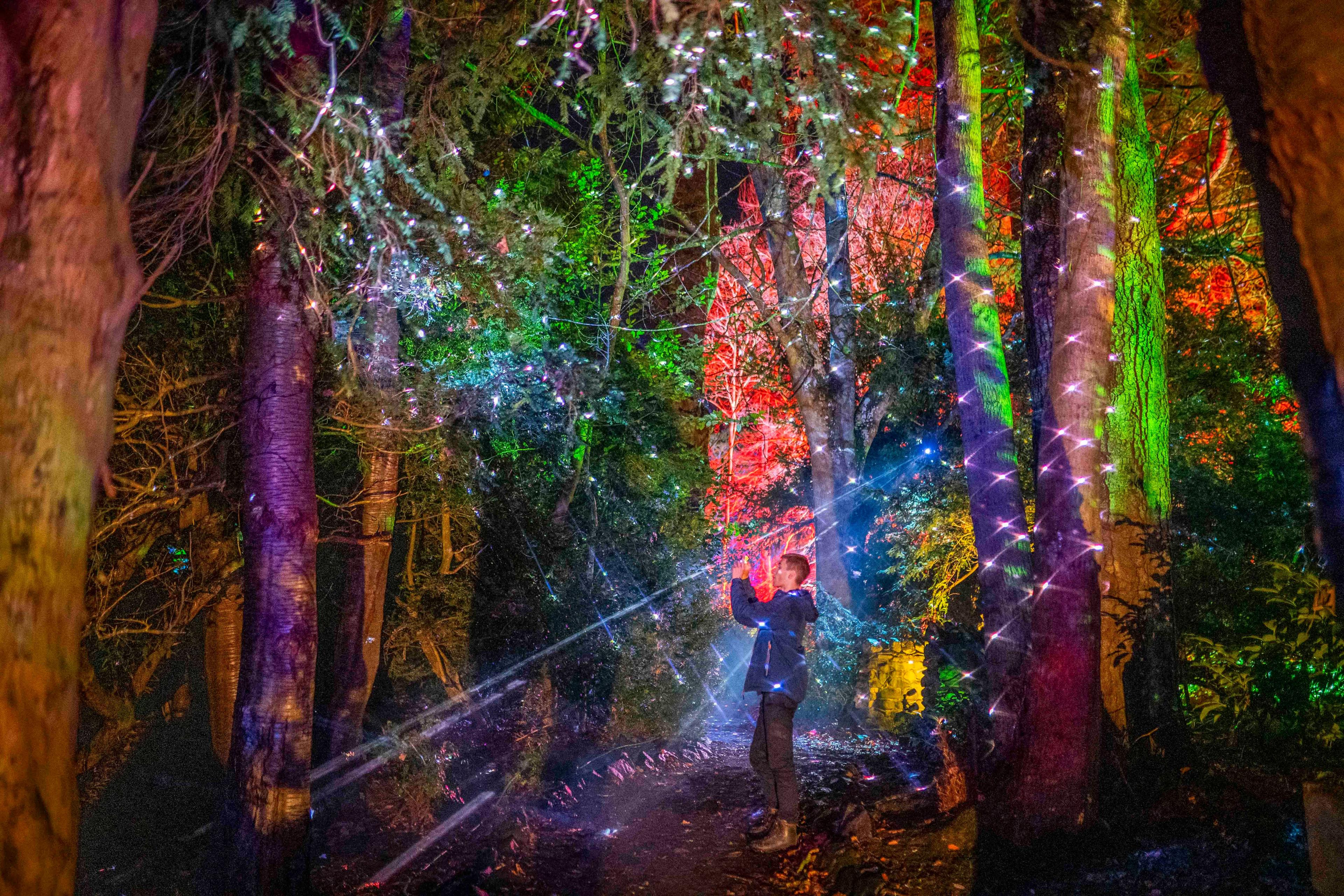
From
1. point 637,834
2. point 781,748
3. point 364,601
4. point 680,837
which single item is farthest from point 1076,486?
point 364,601

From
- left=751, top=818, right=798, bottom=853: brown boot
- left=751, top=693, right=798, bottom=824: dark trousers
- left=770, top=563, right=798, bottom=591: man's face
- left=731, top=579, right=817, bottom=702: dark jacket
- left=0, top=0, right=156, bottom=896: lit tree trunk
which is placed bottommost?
left=751, top=818, right=798, bottom=853: brown boot

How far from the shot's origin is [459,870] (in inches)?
223

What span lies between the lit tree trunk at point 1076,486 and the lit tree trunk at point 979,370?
233 mm

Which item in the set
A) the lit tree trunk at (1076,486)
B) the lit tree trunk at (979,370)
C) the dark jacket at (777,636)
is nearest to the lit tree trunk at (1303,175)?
the lit tree trunk at (1076,486)

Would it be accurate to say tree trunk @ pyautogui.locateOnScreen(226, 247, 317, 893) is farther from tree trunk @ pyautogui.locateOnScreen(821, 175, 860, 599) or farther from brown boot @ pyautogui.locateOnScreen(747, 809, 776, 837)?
tree trunk @ pyautogui.locateOnScreen(821, 175, 860, 599)

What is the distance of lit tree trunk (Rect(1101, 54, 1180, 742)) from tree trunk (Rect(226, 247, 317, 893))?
5.32 metres

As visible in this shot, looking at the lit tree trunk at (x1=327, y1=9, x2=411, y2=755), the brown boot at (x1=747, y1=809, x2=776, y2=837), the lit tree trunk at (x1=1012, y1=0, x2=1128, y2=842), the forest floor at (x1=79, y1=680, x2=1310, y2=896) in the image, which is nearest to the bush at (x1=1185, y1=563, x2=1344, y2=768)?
the forest floor at (x1=79, y1=680, x2=1310, y2=896)

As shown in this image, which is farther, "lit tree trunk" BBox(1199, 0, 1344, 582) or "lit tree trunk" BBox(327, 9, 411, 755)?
"lit tree trunk" BBox(327, 9, 411, 755)

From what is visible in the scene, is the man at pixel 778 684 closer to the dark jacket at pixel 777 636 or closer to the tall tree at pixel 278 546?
the dark jacket at pixel 777 636

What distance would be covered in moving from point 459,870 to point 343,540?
11.7 feet

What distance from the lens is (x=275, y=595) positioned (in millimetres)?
5137

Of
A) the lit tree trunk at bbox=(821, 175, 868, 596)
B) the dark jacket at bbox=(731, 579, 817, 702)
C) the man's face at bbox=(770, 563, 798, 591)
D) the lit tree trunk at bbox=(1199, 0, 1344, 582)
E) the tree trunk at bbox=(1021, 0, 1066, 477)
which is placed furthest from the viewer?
the lit tree trunk at bbox=(821, 175, 868, 596)

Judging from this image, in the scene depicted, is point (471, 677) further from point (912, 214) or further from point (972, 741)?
point (912, 214)

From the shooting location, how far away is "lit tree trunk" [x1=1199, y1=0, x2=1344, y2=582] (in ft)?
6.30
